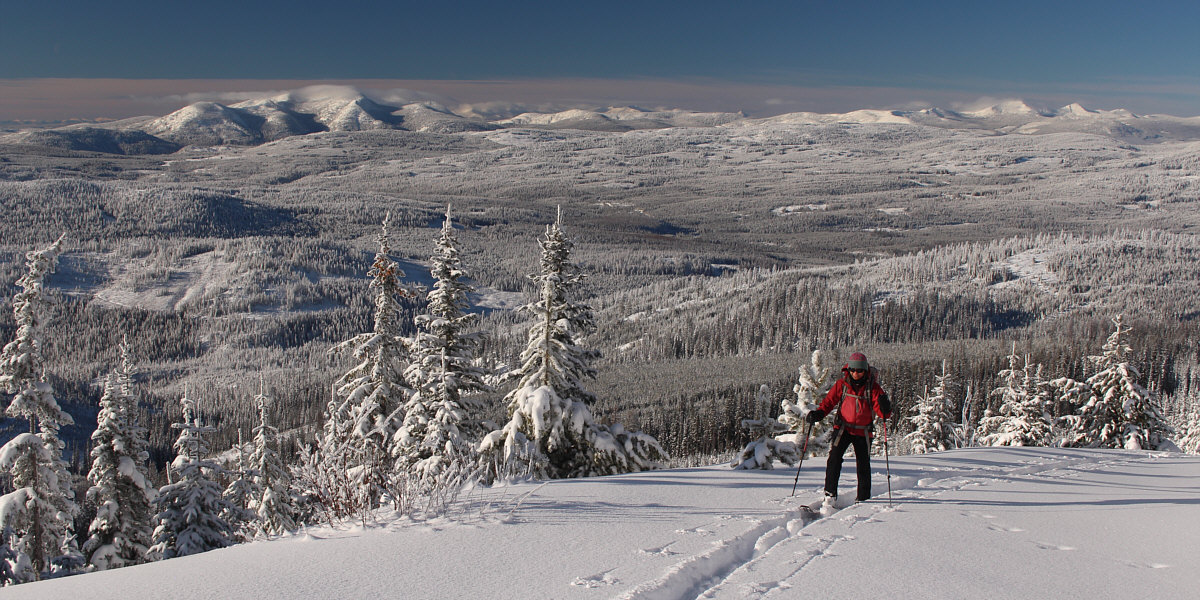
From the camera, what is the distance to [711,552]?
21.6ft

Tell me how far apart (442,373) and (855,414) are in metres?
12.0

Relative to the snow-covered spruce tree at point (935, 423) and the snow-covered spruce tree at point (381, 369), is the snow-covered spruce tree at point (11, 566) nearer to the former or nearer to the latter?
the snow-covered spruce tree at point (381, 369)

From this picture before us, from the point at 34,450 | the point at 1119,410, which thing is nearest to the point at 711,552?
the point at 34,450

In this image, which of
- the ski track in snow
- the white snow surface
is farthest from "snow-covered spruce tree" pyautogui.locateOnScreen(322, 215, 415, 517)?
the ski track in snow

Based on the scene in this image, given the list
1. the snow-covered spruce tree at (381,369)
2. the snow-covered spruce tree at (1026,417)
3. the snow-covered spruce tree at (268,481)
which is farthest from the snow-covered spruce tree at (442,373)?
the snow-covered spruce tree at (1026,417)

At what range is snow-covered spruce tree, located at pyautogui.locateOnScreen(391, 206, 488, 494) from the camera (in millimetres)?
17812

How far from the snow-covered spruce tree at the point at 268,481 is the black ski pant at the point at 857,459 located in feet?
63.4

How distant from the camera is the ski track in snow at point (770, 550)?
18.7 ft

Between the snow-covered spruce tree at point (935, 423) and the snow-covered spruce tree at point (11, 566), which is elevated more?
the snow-covered spruce tree at point (11, 566)

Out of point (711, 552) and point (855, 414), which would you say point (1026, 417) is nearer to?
point (855, 414)

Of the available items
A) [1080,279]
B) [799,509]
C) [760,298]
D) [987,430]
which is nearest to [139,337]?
[760,298]

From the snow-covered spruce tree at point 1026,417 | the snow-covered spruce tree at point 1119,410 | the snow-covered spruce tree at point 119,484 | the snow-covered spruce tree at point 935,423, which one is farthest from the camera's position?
the snow-covered spruce tree at point 935,423

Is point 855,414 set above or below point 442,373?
above

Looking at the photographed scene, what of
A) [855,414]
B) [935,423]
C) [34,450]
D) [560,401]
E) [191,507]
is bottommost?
[935,423]
